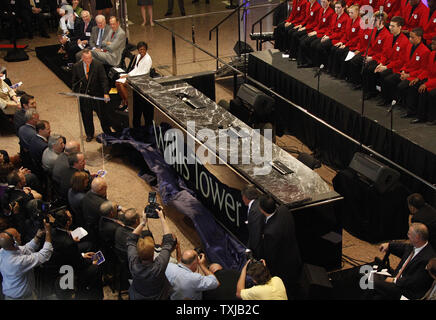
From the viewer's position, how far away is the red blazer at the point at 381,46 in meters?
9.73

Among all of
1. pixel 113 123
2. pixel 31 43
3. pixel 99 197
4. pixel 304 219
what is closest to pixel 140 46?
pixel 113 123

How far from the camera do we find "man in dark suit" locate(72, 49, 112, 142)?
9836mm

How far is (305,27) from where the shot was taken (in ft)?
37.7

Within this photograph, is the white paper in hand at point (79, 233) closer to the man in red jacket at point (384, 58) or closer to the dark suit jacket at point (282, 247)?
the dark suit jacket at point (282, 247)

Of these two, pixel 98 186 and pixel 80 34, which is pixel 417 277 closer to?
pixel 98 186

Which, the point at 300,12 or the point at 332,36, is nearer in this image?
the point at 332,36

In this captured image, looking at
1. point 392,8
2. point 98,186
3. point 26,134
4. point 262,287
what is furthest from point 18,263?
point 392,8

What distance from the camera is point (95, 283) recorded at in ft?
20.7

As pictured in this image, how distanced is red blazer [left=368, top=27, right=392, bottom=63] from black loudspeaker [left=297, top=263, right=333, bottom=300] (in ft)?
15.1

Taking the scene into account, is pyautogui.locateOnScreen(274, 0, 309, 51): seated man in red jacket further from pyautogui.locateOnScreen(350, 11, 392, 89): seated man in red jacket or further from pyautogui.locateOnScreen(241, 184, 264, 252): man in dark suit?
pyautogui.locateOnScreen(241, 184, 264, 252): man in dark suit

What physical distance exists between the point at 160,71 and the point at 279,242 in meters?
7.54

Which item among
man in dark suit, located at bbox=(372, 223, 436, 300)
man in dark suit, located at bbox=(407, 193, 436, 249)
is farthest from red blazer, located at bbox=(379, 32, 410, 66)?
man in dark suit, located at bbox=(372, 223, 436, 300)

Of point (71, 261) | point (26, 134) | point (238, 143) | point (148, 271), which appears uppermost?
point (238, 143)

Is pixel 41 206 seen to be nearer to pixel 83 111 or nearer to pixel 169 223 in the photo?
pixel 169 223
